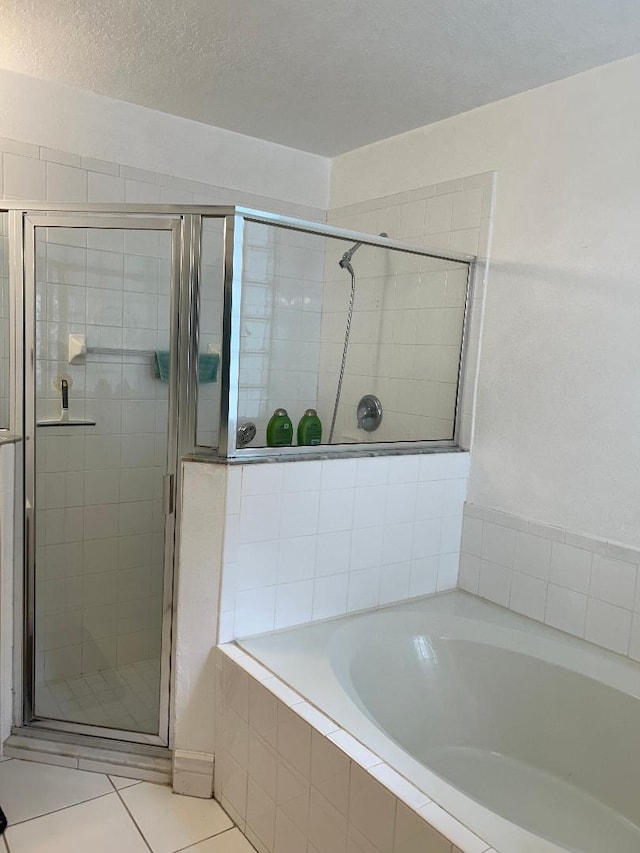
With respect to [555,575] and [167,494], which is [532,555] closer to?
[555,575]

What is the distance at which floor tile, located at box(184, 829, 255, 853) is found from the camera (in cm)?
172

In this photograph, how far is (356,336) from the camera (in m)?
2.76

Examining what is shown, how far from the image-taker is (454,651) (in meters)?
2.06

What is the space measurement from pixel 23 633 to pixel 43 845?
64cm

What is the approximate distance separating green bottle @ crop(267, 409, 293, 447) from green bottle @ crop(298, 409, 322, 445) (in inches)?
1.7

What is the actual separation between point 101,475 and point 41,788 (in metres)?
0.99

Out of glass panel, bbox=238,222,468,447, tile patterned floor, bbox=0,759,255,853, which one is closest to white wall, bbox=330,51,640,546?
glass panel, bbox=238,222,468,447

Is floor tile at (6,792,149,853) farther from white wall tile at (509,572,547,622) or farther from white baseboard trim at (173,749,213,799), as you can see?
white wall tile at (509,572,547,622)

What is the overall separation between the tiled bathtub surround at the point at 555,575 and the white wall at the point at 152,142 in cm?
169

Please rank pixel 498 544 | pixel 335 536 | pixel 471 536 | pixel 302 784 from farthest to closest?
pixel 471 536
pixel 498 544
pixel 335 536
pixel 302 784

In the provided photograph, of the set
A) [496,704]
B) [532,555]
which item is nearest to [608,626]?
[532,555]

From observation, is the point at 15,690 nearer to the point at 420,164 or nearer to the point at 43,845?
the point at 43,845

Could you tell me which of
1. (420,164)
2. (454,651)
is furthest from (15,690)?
(420,164)

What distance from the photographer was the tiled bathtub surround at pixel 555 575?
1938mm
